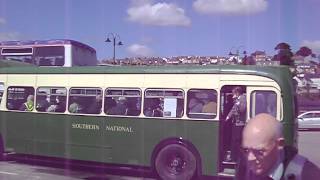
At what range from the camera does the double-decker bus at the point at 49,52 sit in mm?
17109

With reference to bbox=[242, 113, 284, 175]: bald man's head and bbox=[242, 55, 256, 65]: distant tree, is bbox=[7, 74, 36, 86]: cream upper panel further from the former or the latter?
bbox=[242, 113, 284, 175]: bald man's head

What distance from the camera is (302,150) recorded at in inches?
707

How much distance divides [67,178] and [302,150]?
955cm

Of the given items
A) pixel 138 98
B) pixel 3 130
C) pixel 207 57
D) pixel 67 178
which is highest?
pixel 207 57

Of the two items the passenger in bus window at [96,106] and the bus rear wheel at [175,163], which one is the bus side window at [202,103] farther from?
the passenger in bus window at [96,106]

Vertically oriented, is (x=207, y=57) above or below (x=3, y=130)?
above

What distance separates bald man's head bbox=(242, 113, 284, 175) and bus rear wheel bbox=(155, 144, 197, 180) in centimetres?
877

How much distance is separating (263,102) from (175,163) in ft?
7.46

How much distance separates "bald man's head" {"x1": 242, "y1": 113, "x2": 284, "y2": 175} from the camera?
6.89 ft

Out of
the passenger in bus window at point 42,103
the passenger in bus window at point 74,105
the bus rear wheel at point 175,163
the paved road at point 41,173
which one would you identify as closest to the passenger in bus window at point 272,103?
the bus rear wheel at point 175,163

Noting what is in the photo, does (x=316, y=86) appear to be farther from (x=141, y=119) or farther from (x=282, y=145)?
(x=282, y=145)

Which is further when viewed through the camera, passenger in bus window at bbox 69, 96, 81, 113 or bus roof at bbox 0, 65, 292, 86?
passenger in bus window at bbox 69, 96, 81, 113

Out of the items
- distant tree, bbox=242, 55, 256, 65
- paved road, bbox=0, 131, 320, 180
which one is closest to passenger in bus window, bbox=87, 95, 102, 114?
paved road, bbox=0, 131, 320, 180

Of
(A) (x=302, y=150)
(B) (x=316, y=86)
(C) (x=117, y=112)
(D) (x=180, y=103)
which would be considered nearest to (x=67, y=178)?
(C) (x=117, y=112)
